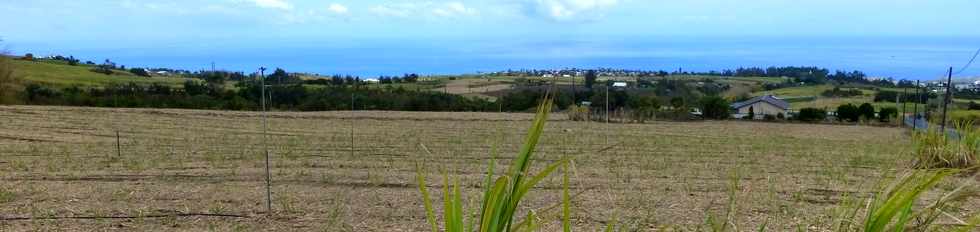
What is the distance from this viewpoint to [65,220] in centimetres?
497

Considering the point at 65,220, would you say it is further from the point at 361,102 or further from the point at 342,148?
the point at 361,102

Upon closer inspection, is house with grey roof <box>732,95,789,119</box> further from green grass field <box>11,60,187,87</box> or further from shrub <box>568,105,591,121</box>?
green grass field <box>11,60,187,87</box>

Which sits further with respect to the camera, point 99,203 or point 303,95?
point 303,95

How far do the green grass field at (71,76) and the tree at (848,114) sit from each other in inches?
1107

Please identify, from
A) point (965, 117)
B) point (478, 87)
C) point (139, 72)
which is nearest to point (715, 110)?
point (965, 117)

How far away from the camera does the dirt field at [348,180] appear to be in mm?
4988

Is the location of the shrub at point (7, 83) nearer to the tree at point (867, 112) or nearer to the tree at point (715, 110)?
the tree at point (715, 110)

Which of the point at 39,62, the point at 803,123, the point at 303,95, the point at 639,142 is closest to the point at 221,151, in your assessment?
the point at 639,142

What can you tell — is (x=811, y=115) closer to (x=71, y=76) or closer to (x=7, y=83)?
(x=7, y=83)

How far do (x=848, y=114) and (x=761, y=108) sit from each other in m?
3.97

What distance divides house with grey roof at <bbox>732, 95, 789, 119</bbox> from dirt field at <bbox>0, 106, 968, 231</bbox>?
1549 centimetres

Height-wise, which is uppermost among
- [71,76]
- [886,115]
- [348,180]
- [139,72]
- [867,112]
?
[139,72]

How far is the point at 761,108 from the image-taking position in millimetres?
32031

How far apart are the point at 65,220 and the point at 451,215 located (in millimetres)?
4121
